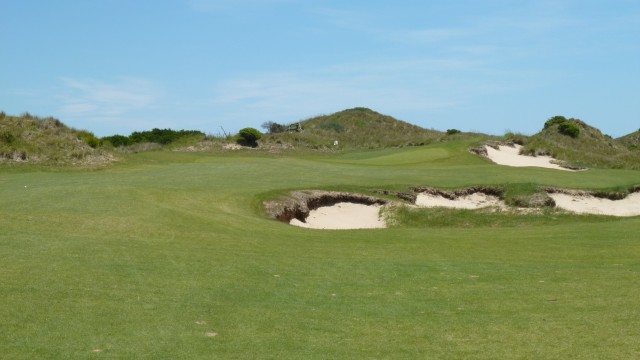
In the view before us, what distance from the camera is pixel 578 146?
71.8 meters

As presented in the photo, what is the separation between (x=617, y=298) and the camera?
42.0 ft

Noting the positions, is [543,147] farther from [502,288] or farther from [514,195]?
[502,288]

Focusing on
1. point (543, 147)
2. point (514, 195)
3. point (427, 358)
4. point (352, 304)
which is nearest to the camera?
point (427, 358)

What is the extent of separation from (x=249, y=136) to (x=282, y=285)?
51875mm

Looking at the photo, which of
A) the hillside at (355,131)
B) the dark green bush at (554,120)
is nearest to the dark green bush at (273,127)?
the hillside at (355,131)

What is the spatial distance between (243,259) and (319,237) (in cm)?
574

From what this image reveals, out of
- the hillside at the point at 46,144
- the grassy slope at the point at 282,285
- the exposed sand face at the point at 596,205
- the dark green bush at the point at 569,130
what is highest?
the dark green bush at the point at 569,130

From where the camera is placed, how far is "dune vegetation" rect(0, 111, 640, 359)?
9.97m

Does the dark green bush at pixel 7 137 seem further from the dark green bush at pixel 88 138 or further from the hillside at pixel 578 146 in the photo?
the hillside at pixel 578 146

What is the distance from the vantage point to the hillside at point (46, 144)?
1446 inches

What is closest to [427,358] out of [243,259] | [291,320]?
[291,320]

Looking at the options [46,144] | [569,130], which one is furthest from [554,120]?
[46,144]

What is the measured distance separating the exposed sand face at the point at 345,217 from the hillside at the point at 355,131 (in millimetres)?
38473

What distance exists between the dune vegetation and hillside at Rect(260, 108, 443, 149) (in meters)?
44.5
